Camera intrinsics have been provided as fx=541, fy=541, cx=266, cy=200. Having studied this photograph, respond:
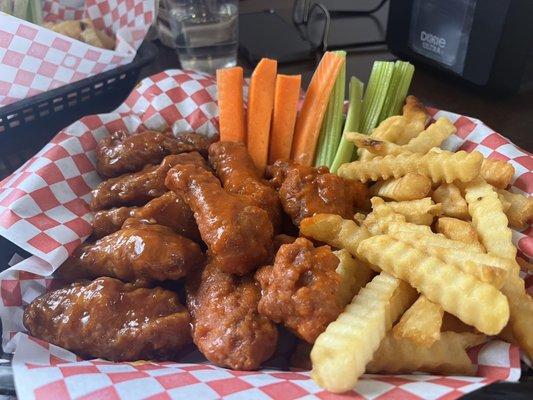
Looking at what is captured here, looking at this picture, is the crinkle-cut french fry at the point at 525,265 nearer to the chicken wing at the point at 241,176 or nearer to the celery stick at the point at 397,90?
the chicken wing at the point at 241,176

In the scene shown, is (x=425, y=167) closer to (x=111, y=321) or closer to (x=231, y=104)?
(x=231, y=104)

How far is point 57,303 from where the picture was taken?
1567 millimetres

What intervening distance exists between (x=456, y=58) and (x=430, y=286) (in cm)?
183

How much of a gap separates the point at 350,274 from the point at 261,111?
0.93m

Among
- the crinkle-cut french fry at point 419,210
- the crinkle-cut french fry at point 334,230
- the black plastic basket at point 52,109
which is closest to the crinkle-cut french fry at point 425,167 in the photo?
the crinkle-cut french fry at point 419,210

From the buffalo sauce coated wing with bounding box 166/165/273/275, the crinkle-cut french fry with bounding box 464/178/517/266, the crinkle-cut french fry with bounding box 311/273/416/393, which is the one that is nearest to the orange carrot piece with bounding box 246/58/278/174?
the buffalo sauce coated wing with bounding box 166/165/273/275

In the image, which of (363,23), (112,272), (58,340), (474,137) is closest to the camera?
(58,340)

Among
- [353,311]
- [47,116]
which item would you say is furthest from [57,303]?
[47,116]

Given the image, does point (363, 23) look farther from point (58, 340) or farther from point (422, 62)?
point (58, 340)

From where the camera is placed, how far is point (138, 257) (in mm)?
1589

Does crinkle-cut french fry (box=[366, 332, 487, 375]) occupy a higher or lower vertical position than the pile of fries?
lower

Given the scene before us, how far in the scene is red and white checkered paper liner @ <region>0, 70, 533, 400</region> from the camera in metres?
1.23

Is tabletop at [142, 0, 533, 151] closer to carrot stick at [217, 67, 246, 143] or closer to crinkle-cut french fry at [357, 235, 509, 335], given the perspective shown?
carrot stick at [217, 67, 246, 143]

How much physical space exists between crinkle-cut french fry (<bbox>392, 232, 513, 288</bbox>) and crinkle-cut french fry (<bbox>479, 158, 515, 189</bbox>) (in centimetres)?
41
